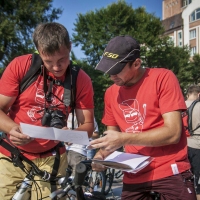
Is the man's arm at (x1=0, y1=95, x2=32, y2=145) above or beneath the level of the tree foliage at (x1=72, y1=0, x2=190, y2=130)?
beneath

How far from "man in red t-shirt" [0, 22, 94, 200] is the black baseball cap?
0.36m

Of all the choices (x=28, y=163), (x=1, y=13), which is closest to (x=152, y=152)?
(x=28, y=163)

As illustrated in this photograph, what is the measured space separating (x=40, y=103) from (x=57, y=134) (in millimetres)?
678

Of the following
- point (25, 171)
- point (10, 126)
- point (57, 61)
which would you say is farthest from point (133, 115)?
point (25, 171)

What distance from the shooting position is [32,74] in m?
3.05

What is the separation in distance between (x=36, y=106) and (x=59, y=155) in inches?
19.7

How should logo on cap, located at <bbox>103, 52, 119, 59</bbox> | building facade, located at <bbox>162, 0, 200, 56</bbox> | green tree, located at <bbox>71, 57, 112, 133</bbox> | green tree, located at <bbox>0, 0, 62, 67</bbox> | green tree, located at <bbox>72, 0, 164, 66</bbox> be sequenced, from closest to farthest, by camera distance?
logo on cap, located at <bbox>103, 52, 119, 59</bbox> < green tree, located at <bbox>0, 0, 62, 67</bbox> < green tree, located at <bbox>71, 57, 112, 133</bbox> < green tree, located at <bbox>72, 0, 164, 66</bbox> < building facade, located at <bbox>162, 0, 200, 56</bbox>

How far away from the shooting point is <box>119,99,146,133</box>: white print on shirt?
276 centimetres

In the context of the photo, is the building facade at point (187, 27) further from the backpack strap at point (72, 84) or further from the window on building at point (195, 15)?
the backpack strap at point (72, 84)

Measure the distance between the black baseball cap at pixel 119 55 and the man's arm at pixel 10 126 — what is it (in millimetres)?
765

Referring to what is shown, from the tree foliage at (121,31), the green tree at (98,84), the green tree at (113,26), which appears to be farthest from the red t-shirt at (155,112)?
the green tree at (113,26)

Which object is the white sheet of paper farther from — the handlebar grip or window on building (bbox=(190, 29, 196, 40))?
window on building (bbox=(190, 29, 196, 40))

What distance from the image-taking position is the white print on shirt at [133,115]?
9.07 ft

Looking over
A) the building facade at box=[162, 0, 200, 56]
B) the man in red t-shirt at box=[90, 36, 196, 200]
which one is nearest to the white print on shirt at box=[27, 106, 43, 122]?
the man in red t-shirt at box=[90, 36, 196, 200]
